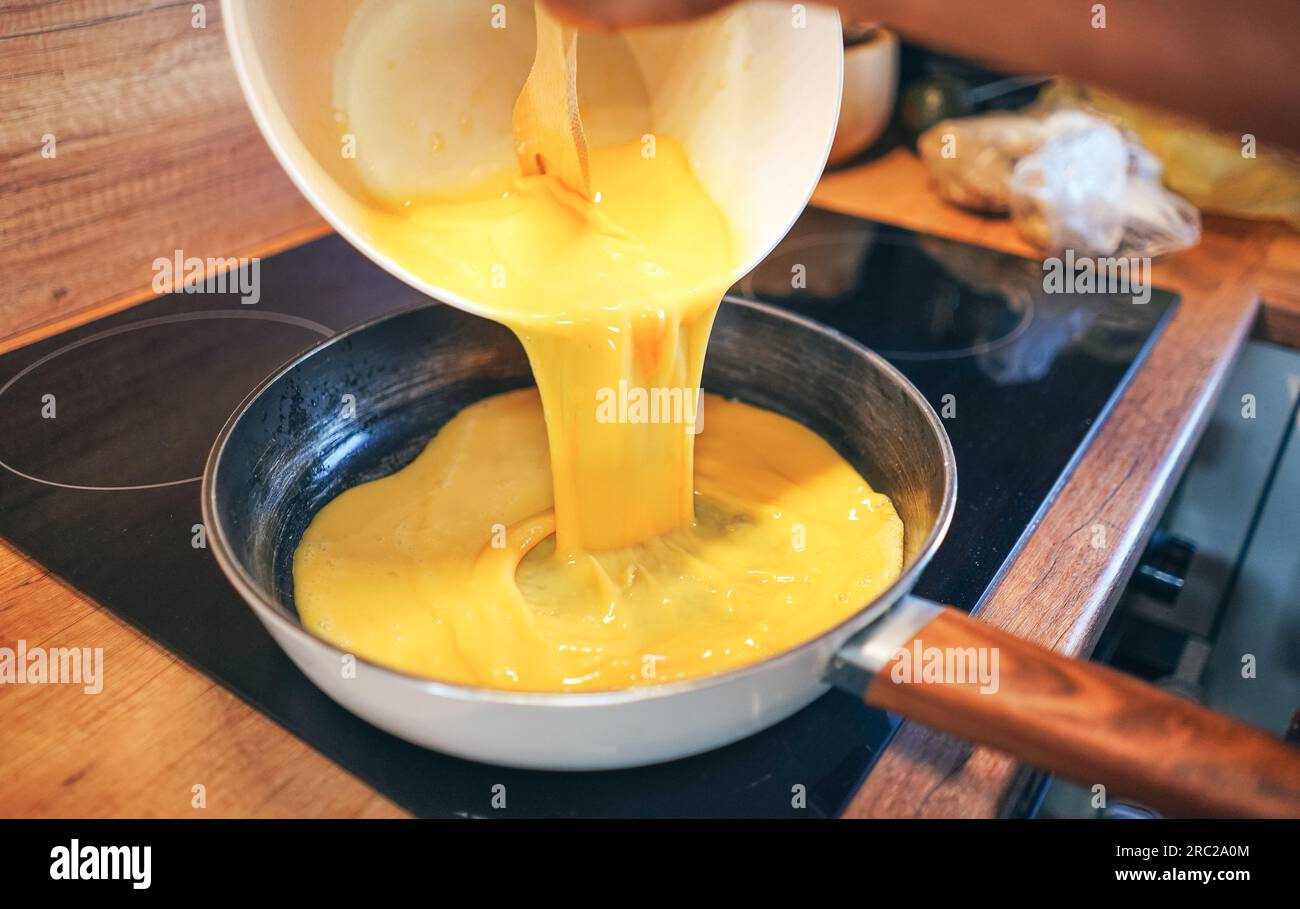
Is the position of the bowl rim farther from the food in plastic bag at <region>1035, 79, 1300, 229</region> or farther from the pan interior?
the food in plastic bag at <region>1035, 79, 1300, 229</region>

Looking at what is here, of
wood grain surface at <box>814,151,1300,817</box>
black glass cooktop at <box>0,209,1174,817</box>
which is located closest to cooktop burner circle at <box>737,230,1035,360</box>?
black glass cooktop at <box>0,209,1174,817</box>

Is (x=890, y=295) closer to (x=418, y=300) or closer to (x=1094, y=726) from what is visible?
(x=418, y=300)

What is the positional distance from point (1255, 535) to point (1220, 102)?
991mm

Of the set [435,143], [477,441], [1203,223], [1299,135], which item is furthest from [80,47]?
[1203,223]

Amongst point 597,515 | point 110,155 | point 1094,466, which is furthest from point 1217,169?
point 110,155

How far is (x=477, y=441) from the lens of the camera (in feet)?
3.49

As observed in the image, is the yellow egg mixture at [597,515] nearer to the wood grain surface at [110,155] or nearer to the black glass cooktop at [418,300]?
the black glass cooktop at [418,300]

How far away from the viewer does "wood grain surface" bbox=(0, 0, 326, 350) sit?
1.06 metres

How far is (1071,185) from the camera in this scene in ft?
4.45

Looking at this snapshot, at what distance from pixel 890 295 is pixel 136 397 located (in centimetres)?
90

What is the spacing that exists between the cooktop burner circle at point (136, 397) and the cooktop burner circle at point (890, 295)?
0.60 metres

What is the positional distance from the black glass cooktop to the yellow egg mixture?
0.09m

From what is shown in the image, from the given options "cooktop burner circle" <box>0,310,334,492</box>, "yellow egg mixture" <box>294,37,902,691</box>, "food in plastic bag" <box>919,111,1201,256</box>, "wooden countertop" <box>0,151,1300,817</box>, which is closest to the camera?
"wooden countertop" <box>0,151,1300,817</box>
